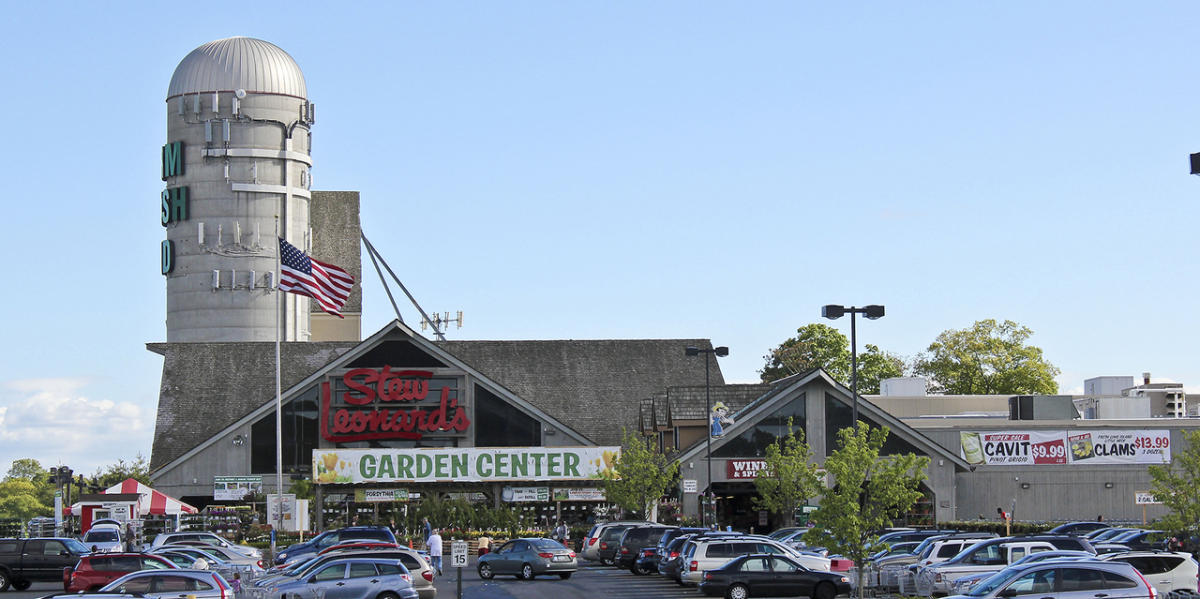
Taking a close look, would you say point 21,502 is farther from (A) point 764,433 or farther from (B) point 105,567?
(B) point 105,567

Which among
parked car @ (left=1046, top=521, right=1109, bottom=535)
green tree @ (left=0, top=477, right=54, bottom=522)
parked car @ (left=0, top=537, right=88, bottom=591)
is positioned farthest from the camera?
green tree @ (left=0, top=477, right=54, bottom=522)

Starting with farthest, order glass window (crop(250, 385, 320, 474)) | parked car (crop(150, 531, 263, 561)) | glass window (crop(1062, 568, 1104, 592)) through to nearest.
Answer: glass window (crop(250, 385, 320, 474)) < parked car (crop(150, 531, 263, 561)) < glass window (crop(1062, 568, 1104, 592))

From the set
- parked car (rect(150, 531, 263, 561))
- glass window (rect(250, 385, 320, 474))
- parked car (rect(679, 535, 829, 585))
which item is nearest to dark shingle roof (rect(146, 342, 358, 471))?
glass window (rect(250, 385, 320, 474))

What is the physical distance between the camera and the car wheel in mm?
36438

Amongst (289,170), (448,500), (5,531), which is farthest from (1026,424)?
(289,170)

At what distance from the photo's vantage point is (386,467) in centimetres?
6469

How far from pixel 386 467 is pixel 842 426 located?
19487 millimetres

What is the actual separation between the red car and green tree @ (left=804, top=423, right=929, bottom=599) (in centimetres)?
1539

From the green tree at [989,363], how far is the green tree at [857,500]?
7031 centimetres

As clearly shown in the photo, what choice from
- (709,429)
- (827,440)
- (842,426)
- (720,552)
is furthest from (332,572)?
(842,426)

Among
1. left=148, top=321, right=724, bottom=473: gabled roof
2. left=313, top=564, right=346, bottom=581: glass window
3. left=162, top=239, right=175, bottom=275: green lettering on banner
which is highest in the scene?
left=162, top=239, right=175, bottom=275: green lettering on banner

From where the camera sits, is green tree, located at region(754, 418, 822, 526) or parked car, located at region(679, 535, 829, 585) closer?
parked car, located at region(679, 535, 829, 585)

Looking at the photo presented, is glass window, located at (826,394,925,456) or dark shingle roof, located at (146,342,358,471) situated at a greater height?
dark shingle roof, located at (146,342,358,471)

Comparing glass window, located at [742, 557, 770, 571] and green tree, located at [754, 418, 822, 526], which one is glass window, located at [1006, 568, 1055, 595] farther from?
green tree, located at [754, 418, 822, 526]
